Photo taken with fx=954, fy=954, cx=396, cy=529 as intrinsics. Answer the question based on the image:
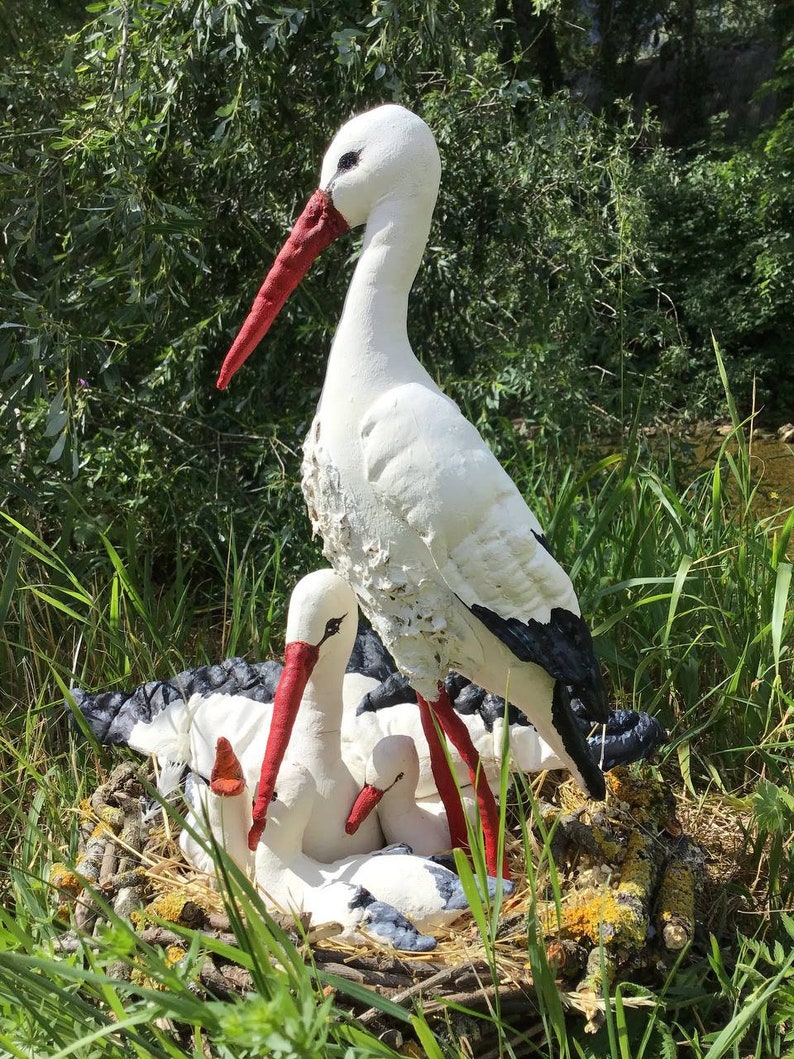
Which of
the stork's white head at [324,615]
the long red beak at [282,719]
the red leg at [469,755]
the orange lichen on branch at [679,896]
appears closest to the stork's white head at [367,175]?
the stork's white head at [324,615]

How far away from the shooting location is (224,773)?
65.2 inches

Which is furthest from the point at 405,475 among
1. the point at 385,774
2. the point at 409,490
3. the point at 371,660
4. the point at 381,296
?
the point at 371,660

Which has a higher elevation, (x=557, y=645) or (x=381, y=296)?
(x=381, y=296)

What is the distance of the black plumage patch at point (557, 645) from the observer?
150cm

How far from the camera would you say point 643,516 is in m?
2.63

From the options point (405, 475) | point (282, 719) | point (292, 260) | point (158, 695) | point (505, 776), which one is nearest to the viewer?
point (505, 776)

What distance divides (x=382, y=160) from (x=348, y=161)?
0.07 meters

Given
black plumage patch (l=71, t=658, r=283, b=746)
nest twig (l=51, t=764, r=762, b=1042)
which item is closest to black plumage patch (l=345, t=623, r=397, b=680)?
black plumage patch (l=71, t=658, r=283, b=746)

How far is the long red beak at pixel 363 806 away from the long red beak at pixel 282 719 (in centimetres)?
18

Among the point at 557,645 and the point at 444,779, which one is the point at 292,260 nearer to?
the point at 557,645

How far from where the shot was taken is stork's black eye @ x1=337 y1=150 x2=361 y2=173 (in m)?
1.49

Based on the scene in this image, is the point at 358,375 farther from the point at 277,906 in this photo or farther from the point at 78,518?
the point at 78,518

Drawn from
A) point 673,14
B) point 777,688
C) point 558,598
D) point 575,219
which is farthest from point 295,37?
point 673,14

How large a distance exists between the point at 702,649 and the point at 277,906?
1.25m
